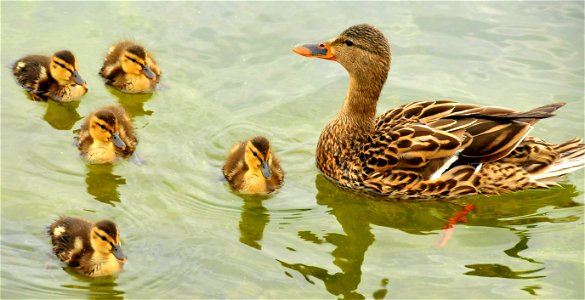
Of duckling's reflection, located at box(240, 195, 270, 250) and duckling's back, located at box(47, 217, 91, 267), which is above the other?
duckling's reflection, located at box(240, 195, 270, 250)

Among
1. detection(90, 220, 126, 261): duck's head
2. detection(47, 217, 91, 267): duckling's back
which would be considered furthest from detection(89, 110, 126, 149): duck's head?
detection(90, 220, 126, 261): duck's head

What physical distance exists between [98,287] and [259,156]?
131 cm

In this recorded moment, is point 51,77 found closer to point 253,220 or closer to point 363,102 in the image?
point 253,220

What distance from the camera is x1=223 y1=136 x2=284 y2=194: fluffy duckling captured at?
5.60m

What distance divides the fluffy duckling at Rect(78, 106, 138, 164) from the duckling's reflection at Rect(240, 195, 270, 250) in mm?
895

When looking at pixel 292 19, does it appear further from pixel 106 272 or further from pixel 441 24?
pixel 106 272

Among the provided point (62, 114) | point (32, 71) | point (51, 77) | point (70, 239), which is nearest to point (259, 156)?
point (70, 239)

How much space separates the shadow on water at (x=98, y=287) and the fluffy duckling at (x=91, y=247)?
0.09ft

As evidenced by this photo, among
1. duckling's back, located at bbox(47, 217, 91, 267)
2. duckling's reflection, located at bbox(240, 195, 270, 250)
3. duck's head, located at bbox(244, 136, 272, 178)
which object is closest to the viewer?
duckling's back, located at bbox(47, 217, 91, 267)

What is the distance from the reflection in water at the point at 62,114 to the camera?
6.45 meters

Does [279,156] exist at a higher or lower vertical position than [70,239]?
higher

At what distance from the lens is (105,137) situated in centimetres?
587

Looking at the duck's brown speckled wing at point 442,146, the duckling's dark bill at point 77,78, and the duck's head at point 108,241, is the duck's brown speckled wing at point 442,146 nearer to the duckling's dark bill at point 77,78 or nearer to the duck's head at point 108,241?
the duck's head at point 108,241

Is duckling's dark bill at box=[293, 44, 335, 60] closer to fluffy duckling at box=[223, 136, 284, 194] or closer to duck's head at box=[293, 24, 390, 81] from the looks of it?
duck's head at box=[293, 24, 390, 81]
